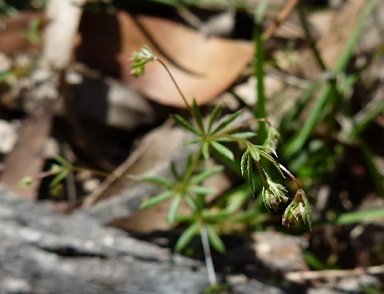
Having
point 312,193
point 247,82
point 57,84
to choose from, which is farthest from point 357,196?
point 57,84

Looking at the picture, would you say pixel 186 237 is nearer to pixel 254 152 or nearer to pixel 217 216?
pixel 217 216

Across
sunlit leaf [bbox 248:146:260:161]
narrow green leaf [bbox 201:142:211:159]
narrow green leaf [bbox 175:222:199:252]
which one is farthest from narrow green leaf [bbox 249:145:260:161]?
narrow green leaf [bbox 175:222:199:252]

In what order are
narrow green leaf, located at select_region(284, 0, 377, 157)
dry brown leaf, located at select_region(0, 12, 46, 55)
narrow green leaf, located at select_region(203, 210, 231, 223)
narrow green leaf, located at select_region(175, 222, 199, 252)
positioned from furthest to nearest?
dry brown leaf, located at select_region(0, 12, 46, 55) → narrow green leaf, located at select_region(284, 0, 377, 157) → narrow green leaf, located at select_region(203, 210, 231, 223) → narrow green leaf, located at select_region(175, 222, 199, 252)

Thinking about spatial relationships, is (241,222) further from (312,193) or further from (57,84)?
(57,84)

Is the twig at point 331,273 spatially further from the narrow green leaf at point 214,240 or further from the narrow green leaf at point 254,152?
the narrow green leaf at point 254,152

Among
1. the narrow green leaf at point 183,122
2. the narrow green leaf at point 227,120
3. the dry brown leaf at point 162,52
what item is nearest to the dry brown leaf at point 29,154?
the dry brown leaf at point 162,52

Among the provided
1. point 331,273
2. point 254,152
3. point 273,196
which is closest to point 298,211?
point 273,196

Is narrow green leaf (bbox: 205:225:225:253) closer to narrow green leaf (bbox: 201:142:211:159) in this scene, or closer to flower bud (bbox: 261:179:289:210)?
narrow green leaf (bbox: 201:142:211:159)
